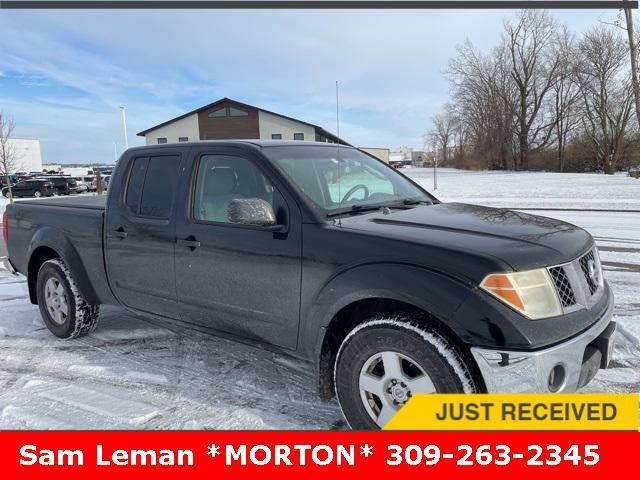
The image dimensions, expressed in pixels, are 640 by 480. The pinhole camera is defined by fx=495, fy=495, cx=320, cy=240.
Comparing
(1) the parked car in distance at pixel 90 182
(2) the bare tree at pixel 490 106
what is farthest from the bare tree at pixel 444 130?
(1) the parked car in distance at pixel 90 182

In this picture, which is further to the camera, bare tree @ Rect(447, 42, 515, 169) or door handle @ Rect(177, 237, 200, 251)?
bare tree @ Rect(447, 42, 515, 169)

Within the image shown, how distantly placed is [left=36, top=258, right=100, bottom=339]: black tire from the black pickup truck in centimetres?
3

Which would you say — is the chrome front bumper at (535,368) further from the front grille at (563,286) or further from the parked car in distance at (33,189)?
the parked car in distance at (33,189)

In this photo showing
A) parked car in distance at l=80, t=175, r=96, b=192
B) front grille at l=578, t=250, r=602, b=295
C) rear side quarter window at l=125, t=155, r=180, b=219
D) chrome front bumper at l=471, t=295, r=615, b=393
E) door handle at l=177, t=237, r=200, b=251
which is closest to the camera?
chrome front bumper at l=471, t=295, r=615, b=393

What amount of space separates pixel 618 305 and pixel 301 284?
12.5ft

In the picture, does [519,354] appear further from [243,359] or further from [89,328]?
[89,328]

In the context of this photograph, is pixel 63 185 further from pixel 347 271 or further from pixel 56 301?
pixel 347 271

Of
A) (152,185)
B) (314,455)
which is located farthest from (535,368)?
(152,185)

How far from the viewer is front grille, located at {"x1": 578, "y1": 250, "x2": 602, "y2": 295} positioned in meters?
2.81

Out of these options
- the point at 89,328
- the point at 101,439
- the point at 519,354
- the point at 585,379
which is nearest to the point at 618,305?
the point at 585,379

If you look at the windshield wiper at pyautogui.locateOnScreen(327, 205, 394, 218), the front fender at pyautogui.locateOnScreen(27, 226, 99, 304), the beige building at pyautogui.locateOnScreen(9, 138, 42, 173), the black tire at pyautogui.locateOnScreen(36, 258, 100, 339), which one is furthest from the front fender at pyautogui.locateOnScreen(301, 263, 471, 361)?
the beige building at pyautogui.locateOnScreen(9, 138, 42, 173)

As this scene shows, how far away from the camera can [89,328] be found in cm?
479

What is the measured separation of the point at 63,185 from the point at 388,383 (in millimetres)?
36596

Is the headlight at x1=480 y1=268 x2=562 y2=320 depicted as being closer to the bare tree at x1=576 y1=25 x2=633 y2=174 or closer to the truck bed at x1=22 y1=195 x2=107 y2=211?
the truck bed at x1=22 y1=195 x2=107 y2=211
